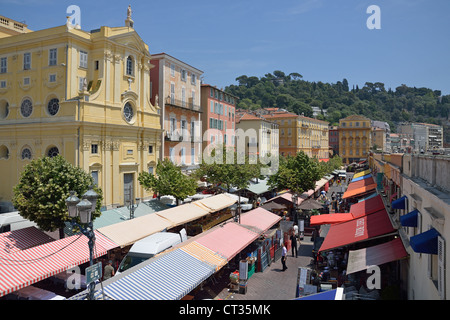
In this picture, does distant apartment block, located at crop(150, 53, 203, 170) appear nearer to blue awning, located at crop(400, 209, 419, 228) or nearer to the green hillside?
blue awning, located at crop(400, 209, 419, 228)

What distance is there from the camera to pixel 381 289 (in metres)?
12.3

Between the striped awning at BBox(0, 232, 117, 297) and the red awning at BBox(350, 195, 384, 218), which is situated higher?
the red awning at BBox(350, 195, 384, 218)

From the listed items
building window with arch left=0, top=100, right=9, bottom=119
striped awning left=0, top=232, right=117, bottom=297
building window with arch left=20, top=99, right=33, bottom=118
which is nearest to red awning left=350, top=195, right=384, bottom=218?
striped awning left=0, top=232, right=117, bottom=297

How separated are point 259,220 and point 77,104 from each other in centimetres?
1593

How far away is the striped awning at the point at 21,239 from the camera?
15.4 m

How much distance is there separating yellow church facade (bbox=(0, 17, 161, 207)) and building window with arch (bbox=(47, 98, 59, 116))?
0.08m

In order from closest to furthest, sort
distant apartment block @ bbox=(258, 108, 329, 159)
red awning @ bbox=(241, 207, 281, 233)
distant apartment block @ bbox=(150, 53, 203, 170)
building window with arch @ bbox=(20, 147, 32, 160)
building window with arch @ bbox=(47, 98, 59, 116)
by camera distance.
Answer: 1. red awning @ bbox=(241, 207, 281, 233)
2. building window with arch @ bbox=(47, 98, 59, 116)
3. building window with arch @ bbox=(20, 147, 32, 160)
4. distant apartment block @ bbox=(150, 53, 203, 170)
5. distant apartment block @ bbox=(258, 108, 329, 159)

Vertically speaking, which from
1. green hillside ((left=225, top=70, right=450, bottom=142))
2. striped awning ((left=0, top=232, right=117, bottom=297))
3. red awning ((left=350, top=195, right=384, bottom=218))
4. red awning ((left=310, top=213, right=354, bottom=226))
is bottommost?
striped awning ((left=0, top=232, right=117, bottom=297))

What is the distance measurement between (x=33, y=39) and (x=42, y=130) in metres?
7.76

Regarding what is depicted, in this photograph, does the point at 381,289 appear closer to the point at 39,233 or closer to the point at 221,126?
the point at 39,233

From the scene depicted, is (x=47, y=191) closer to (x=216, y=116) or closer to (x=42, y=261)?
(x=42, y=261)

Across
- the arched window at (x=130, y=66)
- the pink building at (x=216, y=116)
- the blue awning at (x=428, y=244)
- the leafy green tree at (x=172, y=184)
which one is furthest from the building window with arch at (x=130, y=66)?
the blue awning at (x=428, y=244)

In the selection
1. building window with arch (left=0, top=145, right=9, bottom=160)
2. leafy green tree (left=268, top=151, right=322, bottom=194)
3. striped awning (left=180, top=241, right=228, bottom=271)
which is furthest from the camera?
leafy green tree (left=268, top=151, right=322, bottom=194)

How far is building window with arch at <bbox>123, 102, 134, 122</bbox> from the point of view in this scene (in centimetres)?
2991
